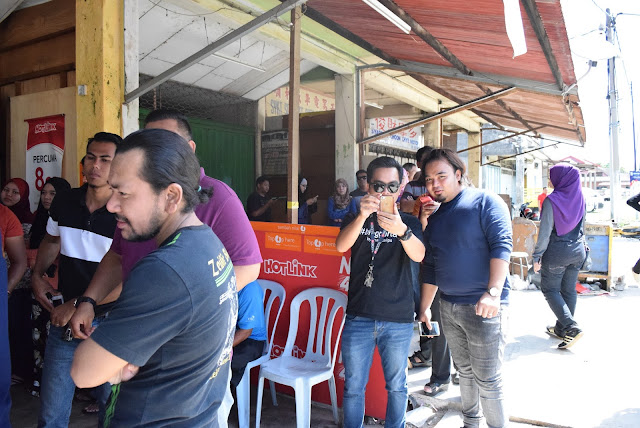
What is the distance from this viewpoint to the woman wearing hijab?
15.5 feet

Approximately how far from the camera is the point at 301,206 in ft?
23.1

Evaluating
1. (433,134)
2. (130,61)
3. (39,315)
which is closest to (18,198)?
(39,315)

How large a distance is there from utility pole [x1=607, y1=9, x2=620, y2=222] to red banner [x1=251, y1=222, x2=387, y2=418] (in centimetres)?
1395

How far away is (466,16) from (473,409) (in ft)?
11.0

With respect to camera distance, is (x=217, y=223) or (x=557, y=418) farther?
(x=557, y=418)

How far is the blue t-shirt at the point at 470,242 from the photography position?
2.53 metres

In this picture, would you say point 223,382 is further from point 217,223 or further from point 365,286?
point 365,286

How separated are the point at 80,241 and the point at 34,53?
10.9 feet

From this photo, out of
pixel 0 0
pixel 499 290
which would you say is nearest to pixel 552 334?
pixel 499 290

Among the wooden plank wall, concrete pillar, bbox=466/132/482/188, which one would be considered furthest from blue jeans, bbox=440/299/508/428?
concrete pillar, bbox=466/132/482/188

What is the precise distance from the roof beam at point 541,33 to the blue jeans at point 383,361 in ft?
8.88

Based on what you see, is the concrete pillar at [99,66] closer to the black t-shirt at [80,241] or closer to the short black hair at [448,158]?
the black t-shirt at [80,241]

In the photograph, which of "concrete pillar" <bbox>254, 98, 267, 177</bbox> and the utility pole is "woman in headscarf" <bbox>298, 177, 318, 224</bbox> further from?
the utility pole

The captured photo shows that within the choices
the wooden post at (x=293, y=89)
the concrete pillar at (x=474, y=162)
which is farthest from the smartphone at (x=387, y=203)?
the concrete pillar at (x=474, y=162)
